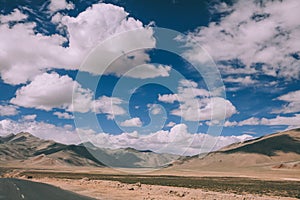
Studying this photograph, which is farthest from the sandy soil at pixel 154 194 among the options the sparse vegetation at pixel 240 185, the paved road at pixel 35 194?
the sparse vegetation at pixel 240 185

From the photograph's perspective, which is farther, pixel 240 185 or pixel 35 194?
pixel 240 185

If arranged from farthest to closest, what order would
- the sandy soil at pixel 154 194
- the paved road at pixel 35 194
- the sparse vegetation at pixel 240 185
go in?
1. the sparse vegetation at pixel 240 185
2. the sandy soil at pixel 154 194
3. the paved road at pixel 35 194

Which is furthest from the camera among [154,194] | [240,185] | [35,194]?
[240,185]

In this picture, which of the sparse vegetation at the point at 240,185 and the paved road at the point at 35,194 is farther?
the sparse vegetation at the point at 240,185

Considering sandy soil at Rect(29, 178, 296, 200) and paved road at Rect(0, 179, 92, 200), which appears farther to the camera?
sandy soil at Rect(29, 178, 296, 200)

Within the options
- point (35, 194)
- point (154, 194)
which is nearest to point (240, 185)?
point (154, 194)

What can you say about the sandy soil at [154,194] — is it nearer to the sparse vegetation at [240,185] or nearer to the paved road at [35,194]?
the paved road at [35,194]

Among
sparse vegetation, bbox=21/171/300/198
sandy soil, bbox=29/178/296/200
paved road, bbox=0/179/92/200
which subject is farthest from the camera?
sparse vegetation, bbox=21/171/300/198

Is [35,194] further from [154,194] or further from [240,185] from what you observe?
[240,185]

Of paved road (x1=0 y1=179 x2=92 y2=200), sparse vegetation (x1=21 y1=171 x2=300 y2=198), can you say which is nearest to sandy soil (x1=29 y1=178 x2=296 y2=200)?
paved road (x1=0 y1=179 x2=92 y2=200)

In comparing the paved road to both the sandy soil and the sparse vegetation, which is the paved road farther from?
the sparse vegetation

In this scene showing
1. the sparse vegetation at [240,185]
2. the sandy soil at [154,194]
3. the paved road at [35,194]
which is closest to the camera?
the paved road at [35,194]

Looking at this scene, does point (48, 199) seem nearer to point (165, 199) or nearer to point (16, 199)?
point (16, 199)

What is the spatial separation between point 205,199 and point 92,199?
11199mm
